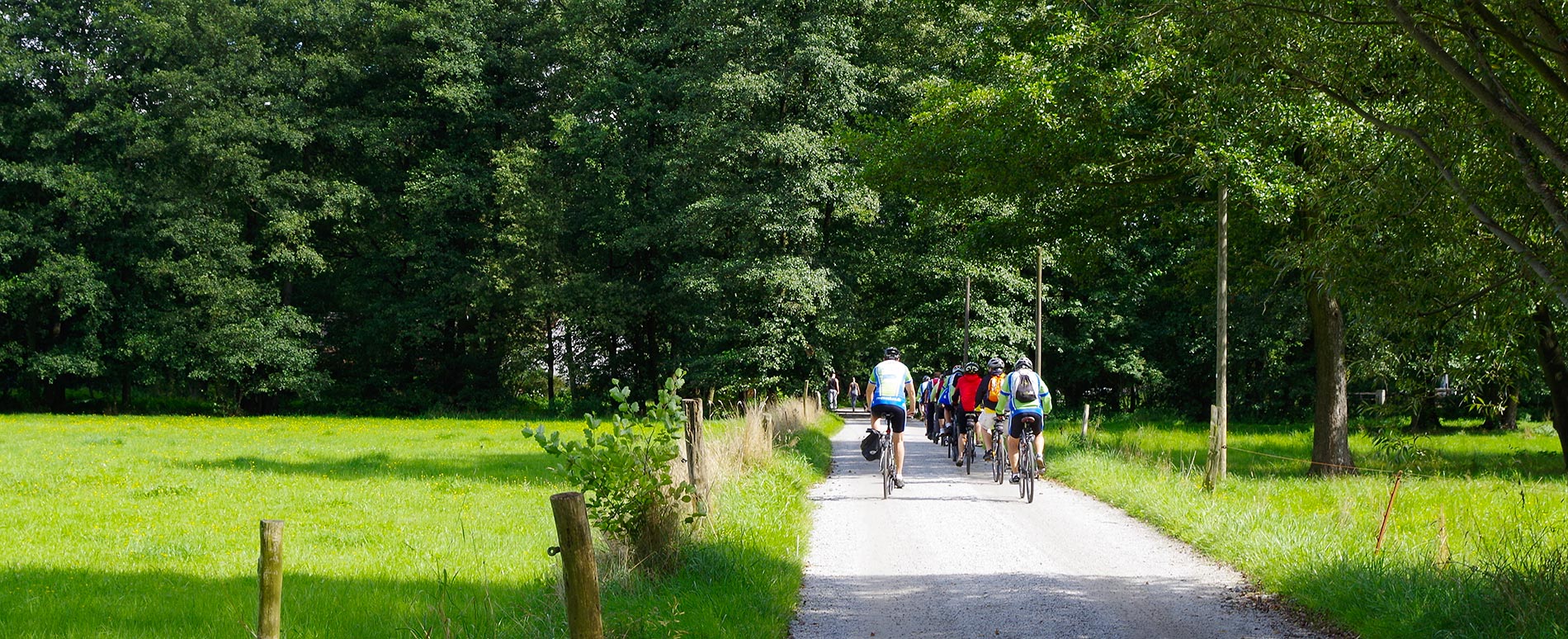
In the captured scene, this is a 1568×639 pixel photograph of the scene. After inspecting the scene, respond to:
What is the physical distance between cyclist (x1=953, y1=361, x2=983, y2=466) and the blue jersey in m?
2.95

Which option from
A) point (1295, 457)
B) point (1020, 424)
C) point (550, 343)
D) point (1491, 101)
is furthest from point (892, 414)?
point (550, 343)

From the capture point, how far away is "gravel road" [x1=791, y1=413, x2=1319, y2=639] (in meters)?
7.24

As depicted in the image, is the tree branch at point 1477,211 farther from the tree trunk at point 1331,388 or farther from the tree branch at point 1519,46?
the tree trunk at point 1331,388

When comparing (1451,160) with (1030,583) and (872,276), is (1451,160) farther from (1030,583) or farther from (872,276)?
(872,276)

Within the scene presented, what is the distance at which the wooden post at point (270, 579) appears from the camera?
4.43m

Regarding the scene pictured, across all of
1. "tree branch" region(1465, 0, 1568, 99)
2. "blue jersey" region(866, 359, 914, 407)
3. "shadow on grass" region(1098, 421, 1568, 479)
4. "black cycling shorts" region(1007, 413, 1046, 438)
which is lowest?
"shadow on grass" region(1098, 421, 1568, 479)

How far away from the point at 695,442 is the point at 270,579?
18.1 feet

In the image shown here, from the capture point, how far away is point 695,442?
991cm

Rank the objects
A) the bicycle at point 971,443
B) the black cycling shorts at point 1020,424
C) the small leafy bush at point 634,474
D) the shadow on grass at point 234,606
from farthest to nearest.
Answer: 1. the bicycle at point 971,443
2. the black cycling shorts at point 1020,424
3. the shadow on grass at point 234,606
4. the small leafy bush at point 634,474

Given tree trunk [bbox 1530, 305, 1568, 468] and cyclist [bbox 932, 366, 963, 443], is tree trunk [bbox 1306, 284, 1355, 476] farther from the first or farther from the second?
cyclist [bbox 932, 366, 963, 443]

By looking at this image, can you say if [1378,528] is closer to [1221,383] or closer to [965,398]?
[1221,383]

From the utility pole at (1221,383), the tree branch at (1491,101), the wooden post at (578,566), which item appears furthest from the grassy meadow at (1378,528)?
the wooden post at (578,566)

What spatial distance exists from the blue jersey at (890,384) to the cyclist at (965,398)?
2945 mm

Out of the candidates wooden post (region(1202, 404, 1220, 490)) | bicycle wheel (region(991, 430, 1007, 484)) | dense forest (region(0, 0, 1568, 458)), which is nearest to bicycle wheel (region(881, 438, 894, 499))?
bicycle wheel (region(991, 430, 1007, 484))
